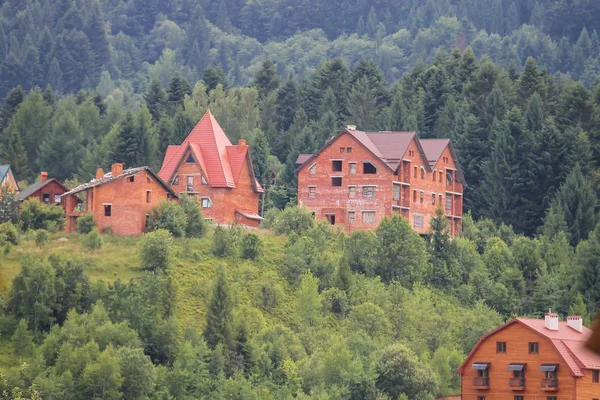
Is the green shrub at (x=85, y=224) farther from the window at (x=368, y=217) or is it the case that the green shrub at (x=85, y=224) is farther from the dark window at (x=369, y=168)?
the dark window at (x=369, y=168)

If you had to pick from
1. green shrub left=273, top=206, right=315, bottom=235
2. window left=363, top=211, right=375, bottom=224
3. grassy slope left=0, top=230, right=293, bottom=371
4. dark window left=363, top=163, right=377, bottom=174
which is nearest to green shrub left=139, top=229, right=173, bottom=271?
grassy slope left=0, top=230, right=293, bottom=371

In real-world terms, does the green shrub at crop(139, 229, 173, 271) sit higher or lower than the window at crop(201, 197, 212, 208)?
lower

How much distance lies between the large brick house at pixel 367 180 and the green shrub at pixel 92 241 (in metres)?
21.9

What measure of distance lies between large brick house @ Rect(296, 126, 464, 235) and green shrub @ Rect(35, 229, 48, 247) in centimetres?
2411

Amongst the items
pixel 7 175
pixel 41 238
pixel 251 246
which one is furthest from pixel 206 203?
pixel 7 175

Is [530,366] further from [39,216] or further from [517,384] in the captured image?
[39,216]

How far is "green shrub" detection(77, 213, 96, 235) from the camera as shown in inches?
3907

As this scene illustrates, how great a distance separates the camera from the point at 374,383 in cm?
8731

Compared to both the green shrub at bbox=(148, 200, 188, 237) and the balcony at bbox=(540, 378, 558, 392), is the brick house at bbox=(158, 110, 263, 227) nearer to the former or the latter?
the green shrub at bbox=(148, 200, 188, 237)

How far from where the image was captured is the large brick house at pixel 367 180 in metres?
113

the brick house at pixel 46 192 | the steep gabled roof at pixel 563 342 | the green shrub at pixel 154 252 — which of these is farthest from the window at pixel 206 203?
the steep gabled roof at pixel 563 342

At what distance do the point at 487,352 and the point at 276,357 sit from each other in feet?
40.0

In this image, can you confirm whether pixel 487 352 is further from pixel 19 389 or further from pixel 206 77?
pixel 206 77

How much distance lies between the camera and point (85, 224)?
9944 cm
